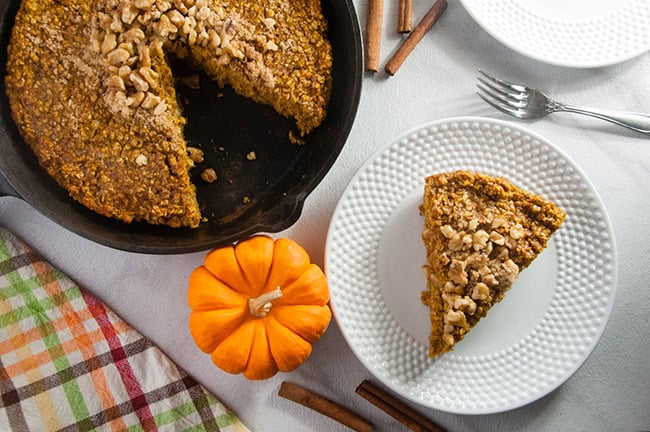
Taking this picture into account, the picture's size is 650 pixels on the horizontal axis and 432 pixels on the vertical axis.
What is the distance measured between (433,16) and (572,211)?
0.94 metres

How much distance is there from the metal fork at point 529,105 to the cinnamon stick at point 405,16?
35 cm

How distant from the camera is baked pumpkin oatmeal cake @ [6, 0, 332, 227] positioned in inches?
91.2

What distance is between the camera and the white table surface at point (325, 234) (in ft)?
8.73

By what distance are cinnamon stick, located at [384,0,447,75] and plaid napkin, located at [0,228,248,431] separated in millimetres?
→ 1474

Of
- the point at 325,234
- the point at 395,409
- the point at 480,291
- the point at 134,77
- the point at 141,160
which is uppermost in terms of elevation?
the point at 134,77

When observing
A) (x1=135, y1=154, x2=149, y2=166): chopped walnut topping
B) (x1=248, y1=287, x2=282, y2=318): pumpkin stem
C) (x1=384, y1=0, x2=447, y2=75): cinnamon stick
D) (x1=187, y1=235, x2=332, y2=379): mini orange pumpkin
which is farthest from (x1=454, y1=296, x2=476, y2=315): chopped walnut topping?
(x1=135, y1=154, x2=149, y2=166): chopped walnut topping

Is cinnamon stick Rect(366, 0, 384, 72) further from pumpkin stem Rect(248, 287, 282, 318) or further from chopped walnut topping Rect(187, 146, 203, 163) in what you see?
pumpkin stem Rect(248, 287, 282, 318)

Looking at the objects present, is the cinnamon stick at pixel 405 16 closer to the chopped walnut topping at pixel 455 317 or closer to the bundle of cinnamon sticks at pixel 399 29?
the bundle of cinnamon sticks at pixel 399 29

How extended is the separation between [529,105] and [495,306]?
81 cm

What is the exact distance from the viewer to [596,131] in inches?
106

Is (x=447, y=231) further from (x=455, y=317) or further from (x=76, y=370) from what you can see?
(x=76, y=370)

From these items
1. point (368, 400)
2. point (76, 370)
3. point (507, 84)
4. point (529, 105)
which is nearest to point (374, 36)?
point (507, 84)

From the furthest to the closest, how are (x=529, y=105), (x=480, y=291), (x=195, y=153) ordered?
(x=529, y=105) < (x=195, y=153) < (x=480, y=291)

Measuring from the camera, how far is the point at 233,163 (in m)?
2.58
